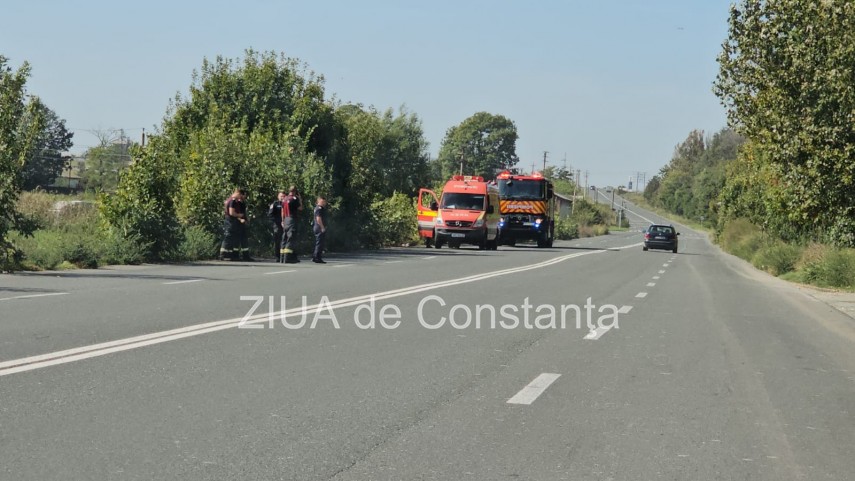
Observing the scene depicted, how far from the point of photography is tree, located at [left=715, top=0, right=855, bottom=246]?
22.1 m

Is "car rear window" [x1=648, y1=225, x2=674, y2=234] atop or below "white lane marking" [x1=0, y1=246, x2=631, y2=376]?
atop

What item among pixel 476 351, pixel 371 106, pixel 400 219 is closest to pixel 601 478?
pixel 476 351

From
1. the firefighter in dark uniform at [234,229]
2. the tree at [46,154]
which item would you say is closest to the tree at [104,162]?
the tree at [46,154]

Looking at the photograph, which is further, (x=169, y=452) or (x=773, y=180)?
(x=773, y=180)

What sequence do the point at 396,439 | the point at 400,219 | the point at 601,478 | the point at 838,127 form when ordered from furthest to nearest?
the point at 400,219 → the point at 838,127 → the point at 396,439 → the point at 601,478

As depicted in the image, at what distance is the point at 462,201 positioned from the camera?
150 feet

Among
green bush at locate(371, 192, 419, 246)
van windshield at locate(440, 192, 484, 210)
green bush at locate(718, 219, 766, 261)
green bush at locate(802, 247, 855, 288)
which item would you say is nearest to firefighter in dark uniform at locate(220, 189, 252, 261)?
green bush at locate(371, 192, 419, 246)

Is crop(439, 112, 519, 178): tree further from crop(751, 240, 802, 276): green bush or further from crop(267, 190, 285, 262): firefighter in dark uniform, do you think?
crop(267, 190, 285, 262): firefighter in dark uniform

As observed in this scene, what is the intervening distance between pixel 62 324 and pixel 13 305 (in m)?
2.24

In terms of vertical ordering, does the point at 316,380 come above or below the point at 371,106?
below

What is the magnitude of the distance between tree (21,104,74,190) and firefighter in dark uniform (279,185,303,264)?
5.47 metres

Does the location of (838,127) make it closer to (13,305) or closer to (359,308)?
(359,308)

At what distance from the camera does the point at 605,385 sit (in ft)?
28.0

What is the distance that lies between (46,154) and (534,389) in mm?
119938
